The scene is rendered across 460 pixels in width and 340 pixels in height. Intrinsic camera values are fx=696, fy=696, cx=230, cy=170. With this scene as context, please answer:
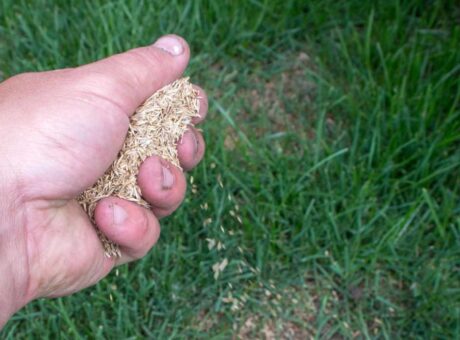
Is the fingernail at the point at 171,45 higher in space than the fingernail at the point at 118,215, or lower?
higher

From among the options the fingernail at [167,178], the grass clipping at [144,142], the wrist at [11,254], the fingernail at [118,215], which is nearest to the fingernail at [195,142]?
the grass clipping at [144,142]

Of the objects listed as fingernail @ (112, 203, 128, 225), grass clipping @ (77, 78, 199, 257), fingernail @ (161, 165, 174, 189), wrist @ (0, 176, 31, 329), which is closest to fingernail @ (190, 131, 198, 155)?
grass clipping @ (77, 78, 199, 257)

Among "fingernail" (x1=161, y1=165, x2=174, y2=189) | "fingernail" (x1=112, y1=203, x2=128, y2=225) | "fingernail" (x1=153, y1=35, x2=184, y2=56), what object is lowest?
"fingernail" (x1=112, y1=203, x2=128, y2=225)

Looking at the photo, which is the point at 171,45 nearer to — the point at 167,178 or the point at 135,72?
the point at 135,72

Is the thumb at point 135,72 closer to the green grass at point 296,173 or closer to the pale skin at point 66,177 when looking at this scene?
the pale skin at point 66,177

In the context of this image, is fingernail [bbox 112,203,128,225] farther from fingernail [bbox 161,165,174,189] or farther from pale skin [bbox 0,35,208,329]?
fingernail [bbox 161,165,174,189]

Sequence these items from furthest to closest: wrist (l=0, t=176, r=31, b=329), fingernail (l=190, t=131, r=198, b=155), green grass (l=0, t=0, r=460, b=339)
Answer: green grass (l=0, t=0, r=460, b=339) → fingernail (l=190, t=131, r=198, b=155) → wrist (l=0, t=176, r=31, b=329)
